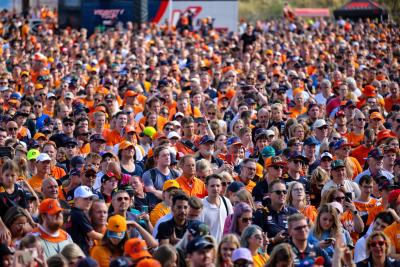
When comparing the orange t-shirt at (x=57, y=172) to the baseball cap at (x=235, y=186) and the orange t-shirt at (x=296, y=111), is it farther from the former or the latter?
the orange t-shirt at (x=296, y=111)

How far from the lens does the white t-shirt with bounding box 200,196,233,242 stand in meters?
12.4

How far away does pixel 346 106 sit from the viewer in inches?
758

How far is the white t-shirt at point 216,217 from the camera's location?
1242 centimetres

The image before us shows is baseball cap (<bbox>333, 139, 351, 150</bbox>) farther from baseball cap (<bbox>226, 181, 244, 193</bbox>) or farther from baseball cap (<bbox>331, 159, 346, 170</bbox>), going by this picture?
baseball cap (<bbox>226, 181, 244, 193</bbox>)

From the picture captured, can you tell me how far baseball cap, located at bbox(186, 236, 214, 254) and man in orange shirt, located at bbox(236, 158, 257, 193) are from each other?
4.21 m

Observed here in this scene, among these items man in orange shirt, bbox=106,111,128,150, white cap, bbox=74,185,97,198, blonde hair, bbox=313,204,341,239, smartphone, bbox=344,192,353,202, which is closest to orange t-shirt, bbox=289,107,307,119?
man in orange shirt, bbox=106,111,128,150

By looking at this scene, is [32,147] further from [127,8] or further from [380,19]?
[380,19]

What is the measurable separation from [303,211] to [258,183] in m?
1.13

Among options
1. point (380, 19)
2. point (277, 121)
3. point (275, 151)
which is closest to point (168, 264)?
point (275, 151)

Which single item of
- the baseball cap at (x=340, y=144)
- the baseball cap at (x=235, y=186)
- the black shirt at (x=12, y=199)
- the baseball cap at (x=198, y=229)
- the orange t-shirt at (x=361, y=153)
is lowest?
the orange t-shirt at (x=361, y=153)

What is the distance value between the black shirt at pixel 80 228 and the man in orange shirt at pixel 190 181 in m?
2.19

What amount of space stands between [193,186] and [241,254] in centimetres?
381

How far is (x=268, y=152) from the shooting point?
51.7ft

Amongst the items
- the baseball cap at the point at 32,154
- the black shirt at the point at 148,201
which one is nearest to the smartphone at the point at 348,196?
the black shirt at the point at 148,201
